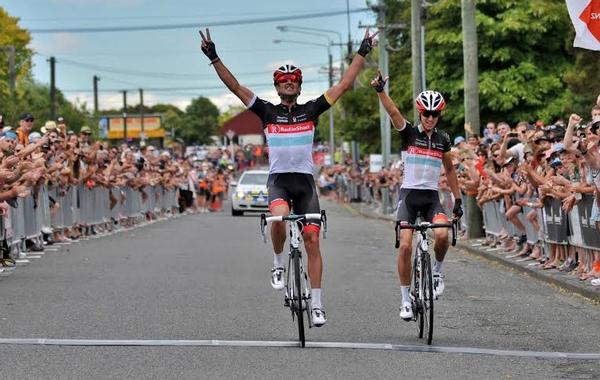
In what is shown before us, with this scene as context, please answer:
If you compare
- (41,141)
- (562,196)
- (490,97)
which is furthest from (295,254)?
(490,97)

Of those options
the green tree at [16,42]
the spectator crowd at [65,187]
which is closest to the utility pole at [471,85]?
the spectator crowd at [65,187]

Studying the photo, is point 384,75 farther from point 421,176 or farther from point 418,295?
point 418,295

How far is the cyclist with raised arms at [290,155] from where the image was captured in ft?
37.6

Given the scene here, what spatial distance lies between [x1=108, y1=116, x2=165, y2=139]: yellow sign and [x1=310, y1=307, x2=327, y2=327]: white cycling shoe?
483 ft

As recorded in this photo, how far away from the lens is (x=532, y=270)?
1914 centimetres

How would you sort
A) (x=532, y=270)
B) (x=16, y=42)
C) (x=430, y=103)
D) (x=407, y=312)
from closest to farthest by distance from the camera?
1. (x=407, y=312)
2. (x=430, y=103)
3. (x=532, y=270)
4. (x=16, y=42)

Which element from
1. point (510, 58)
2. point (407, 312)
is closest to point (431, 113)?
point (407, 312)

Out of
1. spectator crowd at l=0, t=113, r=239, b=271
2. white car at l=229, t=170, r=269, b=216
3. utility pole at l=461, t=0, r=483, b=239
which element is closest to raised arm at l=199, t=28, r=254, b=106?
spectator crowd at l=0, t=113, r=239, b=271

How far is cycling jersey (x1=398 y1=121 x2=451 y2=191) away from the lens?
Answer: 12.1m

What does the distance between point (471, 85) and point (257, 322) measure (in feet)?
53.5

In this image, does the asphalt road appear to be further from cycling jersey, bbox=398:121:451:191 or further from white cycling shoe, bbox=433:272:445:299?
cycling jersey, bbox=398:121:451:191

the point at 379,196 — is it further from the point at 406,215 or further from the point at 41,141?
the point at 406,215

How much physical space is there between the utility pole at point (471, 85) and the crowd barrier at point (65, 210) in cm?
769

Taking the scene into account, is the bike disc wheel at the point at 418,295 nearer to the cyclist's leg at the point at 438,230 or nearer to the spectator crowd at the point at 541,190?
the cyclist's leg at the point at 438,230
